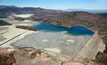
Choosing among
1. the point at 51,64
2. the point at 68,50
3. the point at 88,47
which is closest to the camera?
the point at 51,64

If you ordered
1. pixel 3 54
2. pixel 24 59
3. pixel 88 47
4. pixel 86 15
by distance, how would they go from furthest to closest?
pixel 86 15 → pixel 88 47 → pixel 3 54 → pixel 24 59

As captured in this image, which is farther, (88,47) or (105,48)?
(105,48)

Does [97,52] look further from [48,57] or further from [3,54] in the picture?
[3,54]

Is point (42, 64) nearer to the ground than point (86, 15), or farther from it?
nearer to the ground

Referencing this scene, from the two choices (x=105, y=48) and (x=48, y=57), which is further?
(x=105, y=48)

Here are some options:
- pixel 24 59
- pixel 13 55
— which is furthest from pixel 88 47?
pixel 13 55

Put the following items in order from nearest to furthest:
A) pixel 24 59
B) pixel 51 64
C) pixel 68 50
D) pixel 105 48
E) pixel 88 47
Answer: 1. pixel 51 64
2. pixel 24 59
3. pixel 68 50
4. pixel 88 47
5. pixel 105 48

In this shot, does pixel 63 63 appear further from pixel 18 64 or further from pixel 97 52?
pixel 97 52

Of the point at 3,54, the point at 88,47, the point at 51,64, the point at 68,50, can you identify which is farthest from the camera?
the point at 88,47

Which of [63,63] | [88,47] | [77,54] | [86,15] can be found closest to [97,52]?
[88,47]
